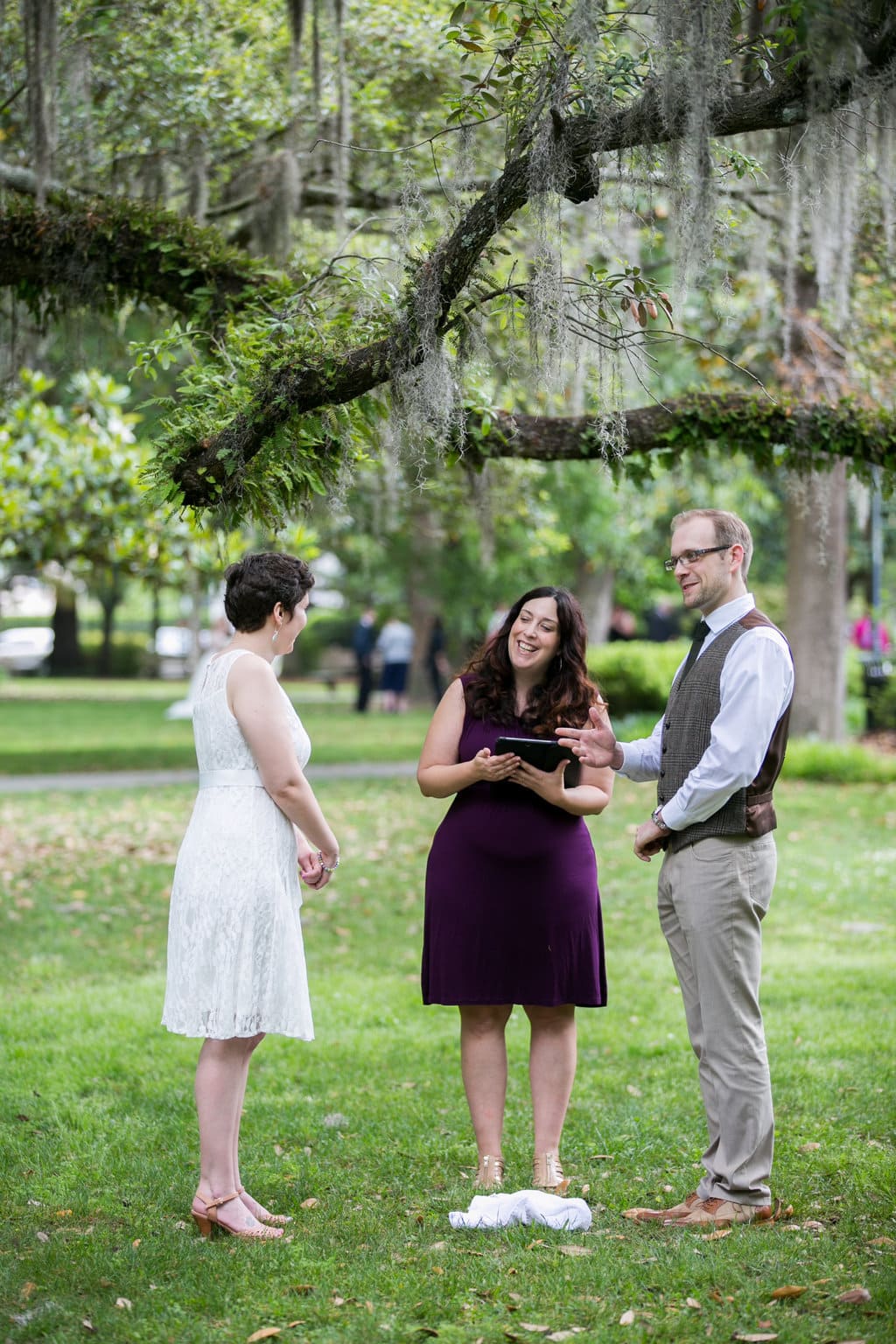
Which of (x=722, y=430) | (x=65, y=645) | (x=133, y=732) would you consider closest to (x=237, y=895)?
(x=722, y=430)

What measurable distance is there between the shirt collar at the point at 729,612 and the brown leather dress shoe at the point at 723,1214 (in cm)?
168

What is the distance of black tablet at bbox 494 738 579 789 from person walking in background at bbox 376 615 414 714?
20581mm

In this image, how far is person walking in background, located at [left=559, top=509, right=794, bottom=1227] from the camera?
402 centimetres

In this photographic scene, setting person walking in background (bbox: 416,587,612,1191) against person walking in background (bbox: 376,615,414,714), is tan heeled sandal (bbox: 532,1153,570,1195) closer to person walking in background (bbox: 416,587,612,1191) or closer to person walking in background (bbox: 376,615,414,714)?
person walking in background (bbox: 416,587,612,1191)

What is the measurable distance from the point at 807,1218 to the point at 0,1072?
338 centimetres

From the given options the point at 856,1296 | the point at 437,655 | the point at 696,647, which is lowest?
the point at 856,1296

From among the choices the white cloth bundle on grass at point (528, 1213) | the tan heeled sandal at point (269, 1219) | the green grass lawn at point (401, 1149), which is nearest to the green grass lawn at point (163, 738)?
the green grass lawn at point (401, 1149)

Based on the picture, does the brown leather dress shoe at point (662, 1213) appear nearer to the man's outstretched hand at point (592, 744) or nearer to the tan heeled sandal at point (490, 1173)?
the tan heeled sandal at point (490, 1173)

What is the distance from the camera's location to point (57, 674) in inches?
1705

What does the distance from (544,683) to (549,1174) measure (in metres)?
1.54

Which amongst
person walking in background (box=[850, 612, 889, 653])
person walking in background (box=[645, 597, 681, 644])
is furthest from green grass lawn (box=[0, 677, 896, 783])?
person walking in background (box=[645, 597, 681, 644])

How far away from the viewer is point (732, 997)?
13.4 ft

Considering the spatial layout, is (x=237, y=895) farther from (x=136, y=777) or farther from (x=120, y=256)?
(x=136, y=777)

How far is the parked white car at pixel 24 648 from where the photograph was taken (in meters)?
45.6
